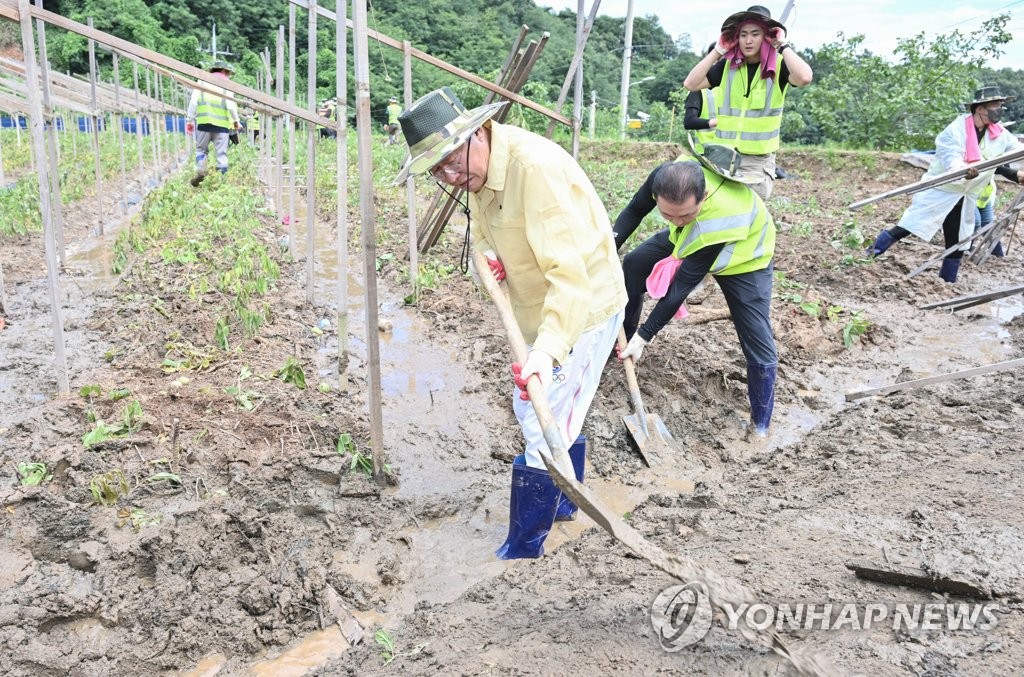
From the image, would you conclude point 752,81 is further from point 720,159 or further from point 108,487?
point 108,487

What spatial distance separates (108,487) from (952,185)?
676cm

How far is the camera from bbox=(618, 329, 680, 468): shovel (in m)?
3.81

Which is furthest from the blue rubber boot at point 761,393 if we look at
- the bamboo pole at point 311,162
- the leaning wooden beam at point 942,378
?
the bamboo pole at point 311,162

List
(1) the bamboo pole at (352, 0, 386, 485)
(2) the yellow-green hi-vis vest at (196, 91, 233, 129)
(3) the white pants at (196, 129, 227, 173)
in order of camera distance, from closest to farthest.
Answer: (1) the bamboo pole at (352, 0, 386, 485) < (2) the yellow-green hi-vis vest at (196, 91, 233, 129) < (3) the white pants at (196, 129, 227, 173)

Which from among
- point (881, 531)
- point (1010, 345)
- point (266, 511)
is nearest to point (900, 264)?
point (1010, 345)

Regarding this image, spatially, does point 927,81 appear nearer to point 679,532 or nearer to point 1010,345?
point 1010,345

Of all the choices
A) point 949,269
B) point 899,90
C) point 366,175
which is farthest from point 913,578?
point 899,90

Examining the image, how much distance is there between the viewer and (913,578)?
6.64ft

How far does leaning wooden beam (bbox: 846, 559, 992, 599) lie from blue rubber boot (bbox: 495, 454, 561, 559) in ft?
Result: 3.41

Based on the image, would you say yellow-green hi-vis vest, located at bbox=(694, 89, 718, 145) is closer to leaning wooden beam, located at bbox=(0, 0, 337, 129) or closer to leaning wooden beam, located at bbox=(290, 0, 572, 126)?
leaning wooden beam, located at bbox=(290, 0, 572, 126)

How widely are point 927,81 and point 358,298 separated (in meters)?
14.5

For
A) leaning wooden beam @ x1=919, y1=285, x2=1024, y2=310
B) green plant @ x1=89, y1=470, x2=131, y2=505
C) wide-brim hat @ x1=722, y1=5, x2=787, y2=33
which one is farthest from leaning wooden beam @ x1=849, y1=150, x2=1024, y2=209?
green plant @ x1=89, y1=470, x2=131, y2=505

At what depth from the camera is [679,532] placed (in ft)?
8.99

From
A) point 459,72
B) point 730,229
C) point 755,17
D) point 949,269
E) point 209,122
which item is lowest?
point 949,269
